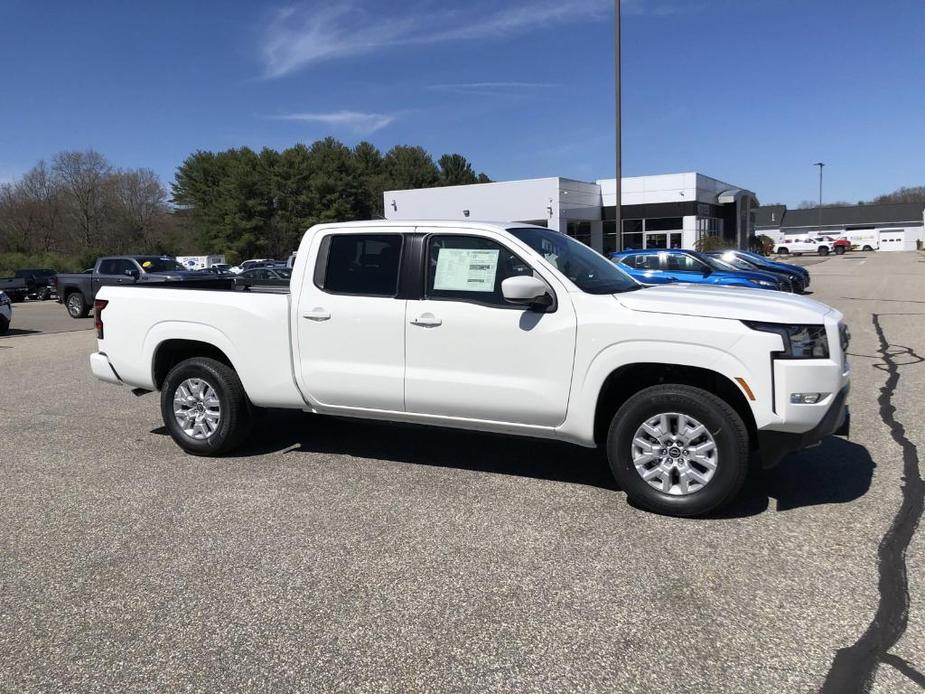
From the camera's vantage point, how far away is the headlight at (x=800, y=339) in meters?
4.09

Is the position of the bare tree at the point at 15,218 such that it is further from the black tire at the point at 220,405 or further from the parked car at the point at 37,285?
the black tire at the point at 220,405

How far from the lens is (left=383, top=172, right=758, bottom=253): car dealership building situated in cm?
4050

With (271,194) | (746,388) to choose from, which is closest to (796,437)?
(746,388)

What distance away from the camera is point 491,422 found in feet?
15.9

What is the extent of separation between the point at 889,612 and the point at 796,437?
3.76ft

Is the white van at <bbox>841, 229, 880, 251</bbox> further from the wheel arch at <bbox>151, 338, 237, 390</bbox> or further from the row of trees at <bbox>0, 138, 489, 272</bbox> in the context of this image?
the wheel arch at <bbox>151, 338, 237, 390</bbox>

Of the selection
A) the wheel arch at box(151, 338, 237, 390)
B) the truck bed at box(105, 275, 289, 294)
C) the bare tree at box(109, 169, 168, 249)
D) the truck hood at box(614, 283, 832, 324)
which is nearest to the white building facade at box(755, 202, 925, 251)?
the bare tree at box(109, 169, 168, 249)

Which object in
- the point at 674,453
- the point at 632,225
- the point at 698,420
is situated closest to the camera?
the point at 698,420

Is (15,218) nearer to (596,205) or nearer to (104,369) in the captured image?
(596,205)

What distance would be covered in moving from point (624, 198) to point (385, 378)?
44.4 metres

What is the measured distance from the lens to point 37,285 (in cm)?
3444

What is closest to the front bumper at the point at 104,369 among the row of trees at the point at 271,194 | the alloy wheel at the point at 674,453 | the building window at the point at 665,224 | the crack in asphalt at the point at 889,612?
the alloy wheel at the point at 674,453

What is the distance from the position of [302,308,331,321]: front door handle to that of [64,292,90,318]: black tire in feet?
63.0

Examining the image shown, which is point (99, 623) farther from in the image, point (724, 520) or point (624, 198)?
point (624, 198)
